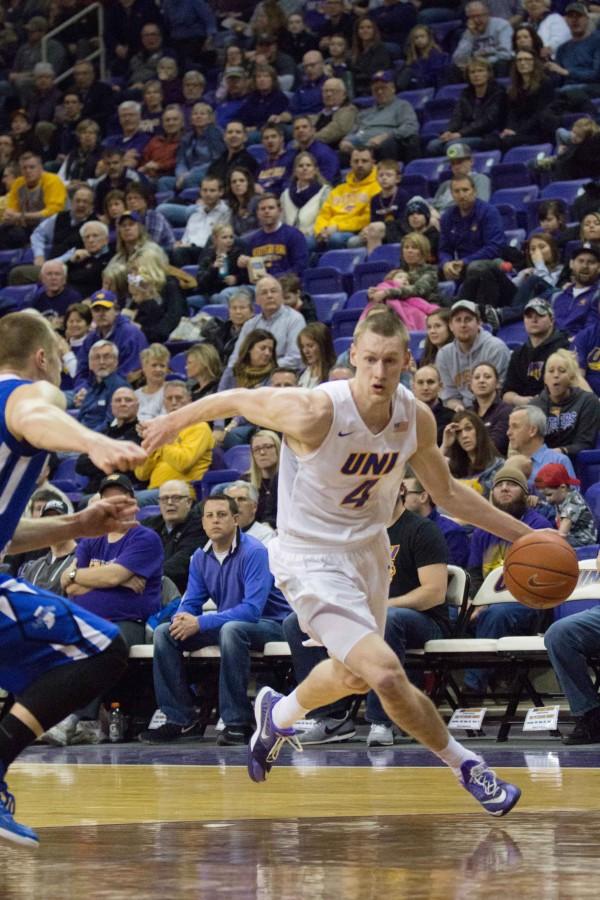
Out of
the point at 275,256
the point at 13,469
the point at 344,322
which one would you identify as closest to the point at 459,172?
the point at 344,322

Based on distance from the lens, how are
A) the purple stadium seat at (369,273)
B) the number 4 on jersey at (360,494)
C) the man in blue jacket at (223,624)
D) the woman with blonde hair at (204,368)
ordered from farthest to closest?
the purple stadium seat at (369,273) → the woman with blonde hair at (204,368) → the man in blue jacket at (223,624) → the number 4 on jersey at (360,494)

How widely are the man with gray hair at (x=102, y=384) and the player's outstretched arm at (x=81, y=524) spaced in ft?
27.5

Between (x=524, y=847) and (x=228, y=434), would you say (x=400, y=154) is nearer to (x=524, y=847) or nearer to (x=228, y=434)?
(x=228, y=434)

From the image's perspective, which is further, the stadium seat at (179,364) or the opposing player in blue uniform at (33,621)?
the stadium seat at (179,364)

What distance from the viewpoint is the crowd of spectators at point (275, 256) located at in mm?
9703

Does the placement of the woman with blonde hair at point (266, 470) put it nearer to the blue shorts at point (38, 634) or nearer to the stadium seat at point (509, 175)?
the stadium seat at point (509, 175)

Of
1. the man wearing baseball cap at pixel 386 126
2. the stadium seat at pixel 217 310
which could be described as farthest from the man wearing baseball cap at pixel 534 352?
the man wearing baseball cap at pixel 386 126

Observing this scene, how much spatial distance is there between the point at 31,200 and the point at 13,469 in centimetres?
1376

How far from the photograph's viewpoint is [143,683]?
402 inches

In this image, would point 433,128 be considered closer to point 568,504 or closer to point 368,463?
point 568,504

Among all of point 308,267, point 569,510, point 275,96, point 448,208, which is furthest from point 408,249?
point 275,96

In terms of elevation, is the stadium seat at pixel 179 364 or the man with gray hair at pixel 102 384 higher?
the man with gray hair at pixel 102 384

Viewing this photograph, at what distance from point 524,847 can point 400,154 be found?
38.8 feet

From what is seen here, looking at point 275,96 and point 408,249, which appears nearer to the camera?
point 408,249
